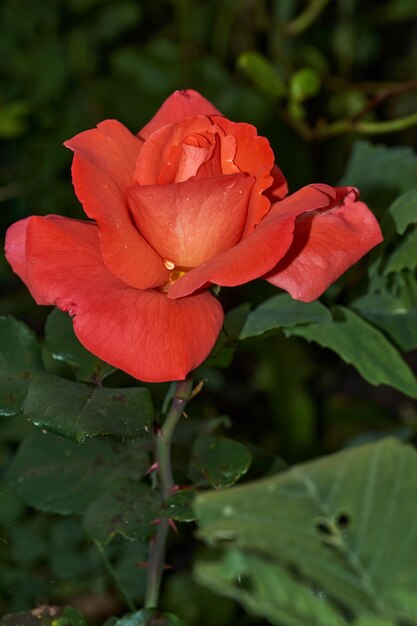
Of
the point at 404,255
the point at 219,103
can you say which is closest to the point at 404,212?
the point at 404,255

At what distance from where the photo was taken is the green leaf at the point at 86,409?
0.49 metres

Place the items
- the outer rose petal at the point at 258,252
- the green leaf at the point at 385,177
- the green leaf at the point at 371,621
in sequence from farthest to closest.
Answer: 1. the green leaf at the point at 385,177
2. the outer rose petal at the point at 258,252
3. the green leaf at the point at 371,621

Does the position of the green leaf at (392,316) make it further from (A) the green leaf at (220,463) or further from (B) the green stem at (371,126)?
(B) the green stem at (371,126)

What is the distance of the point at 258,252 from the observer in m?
0.50

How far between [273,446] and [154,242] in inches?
39.7

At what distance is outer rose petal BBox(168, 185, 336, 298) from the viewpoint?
1.62 ft

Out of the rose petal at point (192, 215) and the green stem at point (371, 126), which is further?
the green stem at point (371, 126)

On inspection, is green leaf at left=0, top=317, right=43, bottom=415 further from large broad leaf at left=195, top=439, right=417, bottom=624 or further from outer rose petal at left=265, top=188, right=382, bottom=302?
large broad leaf at left=195, top=439, right=417, bottom=624

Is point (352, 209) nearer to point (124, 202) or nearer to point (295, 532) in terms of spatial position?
point (124, 202)

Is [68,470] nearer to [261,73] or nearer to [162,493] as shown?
[162,493]

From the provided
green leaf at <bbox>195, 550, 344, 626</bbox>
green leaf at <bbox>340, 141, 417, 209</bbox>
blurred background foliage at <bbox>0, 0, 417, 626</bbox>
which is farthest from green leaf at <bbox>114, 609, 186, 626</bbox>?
blurred background foliage at <bbox>0, 0, 417, 626</bbox>

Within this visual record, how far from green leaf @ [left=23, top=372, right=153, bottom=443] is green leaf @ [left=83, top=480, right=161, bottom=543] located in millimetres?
83

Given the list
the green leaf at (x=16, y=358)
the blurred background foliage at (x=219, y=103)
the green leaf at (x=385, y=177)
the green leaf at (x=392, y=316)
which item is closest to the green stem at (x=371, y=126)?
the blurred background foliage at (x=219, y=103)

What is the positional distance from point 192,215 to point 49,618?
0.27 m
